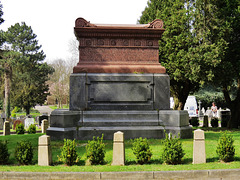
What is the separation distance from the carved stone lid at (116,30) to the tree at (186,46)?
27.1 ft

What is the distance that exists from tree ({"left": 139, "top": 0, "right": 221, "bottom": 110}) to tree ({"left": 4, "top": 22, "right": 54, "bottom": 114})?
125ft

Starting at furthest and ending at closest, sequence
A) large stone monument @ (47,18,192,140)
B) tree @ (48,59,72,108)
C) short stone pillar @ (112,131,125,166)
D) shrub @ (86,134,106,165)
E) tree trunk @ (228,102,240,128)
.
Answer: tree @ (48,59,72,108) → tree trunk @ (228,102,240,128) → large stone monument @ (47,18,192,140) → shrub @ (86,134,106,165) → short stone pillar @ (112,131,125,166)

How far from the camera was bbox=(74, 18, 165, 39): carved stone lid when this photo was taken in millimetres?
12738

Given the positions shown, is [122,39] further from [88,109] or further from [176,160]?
[176,160]

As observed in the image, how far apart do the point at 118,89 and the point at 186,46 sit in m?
11.2

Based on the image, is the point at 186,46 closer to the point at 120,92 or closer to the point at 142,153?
the point at 120,92

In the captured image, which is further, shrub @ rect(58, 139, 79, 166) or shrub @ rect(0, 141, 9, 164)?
shrub @ rect(0, 141, 9, 164)

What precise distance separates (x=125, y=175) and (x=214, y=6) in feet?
54.6

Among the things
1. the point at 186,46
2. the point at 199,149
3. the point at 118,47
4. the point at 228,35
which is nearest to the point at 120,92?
the point at 118,47

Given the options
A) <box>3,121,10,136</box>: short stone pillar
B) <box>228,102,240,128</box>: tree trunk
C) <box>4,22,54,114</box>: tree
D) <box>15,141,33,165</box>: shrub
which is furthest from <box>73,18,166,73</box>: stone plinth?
<box>4,22,54,114</box>: tree

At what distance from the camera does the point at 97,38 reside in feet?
42.6

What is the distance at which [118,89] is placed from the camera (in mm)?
12633

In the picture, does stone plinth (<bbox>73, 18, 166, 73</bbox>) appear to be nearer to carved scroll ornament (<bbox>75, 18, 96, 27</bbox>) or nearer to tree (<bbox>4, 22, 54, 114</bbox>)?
carved scroll ornament (<bbox>75, 18, 96, 27</bbox>)

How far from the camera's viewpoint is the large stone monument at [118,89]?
11.8m
